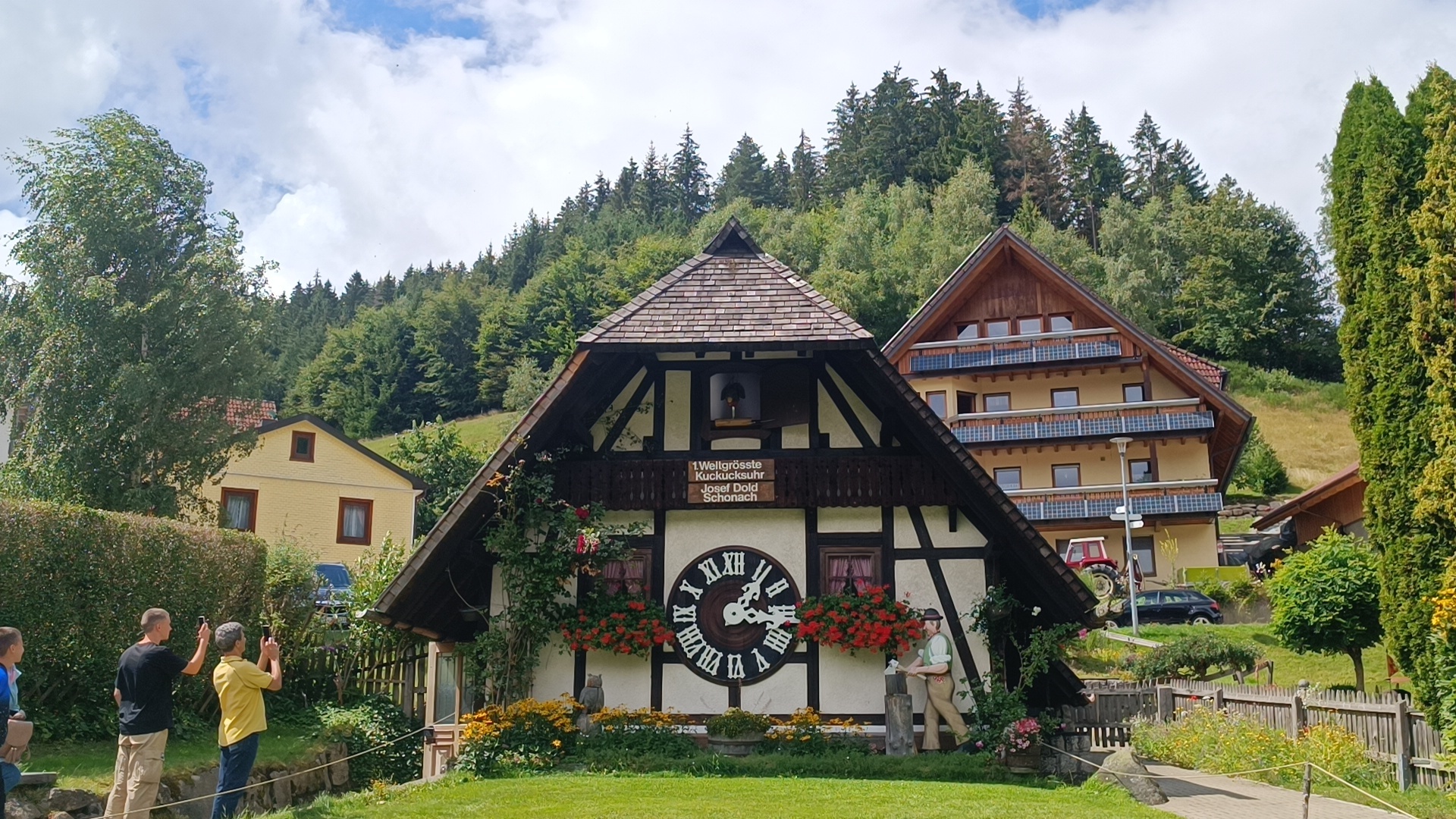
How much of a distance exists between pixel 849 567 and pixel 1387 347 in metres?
7.00

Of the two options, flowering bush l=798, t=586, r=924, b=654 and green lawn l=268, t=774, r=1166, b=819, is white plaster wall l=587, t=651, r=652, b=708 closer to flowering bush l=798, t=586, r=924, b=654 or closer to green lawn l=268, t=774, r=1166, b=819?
flowering bush l=798, t=586, r=924, b=654

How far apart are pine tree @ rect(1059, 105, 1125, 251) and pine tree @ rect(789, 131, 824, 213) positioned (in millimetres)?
20154

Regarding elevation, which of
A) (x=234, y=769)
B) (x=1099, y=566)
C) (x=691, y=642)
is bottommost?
(x=234, y=769)

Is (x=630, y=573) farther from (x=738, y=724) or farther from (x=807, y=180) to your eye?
(x=807, y=180)

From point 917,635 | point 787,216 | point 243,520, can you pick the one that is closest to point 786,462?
point 917,635

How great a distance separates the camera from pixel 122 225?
→ 90.0 ft

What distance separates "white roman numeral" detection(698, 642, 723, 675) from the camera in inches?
627

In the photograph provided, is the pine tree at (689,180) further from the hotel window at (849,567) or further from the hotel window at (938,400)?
the hotel window at (849,567)

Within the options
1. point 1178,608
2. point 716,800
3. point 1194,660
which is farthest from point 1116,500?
point 716,800

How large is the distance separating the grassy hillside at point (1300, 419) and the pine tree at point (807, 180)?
42.6 metres

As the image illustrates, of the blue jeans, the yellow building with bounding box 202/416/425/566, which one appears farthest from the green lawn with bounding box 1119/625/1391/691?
the yellow building with bounding box 202/416/425/566

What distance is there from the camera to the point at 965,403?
47.4 metres

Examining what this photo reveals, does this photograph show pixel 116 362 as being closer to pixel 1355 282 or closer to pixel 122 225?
pixel 122 225

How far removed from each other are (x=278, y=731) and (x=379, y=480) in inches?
1065
